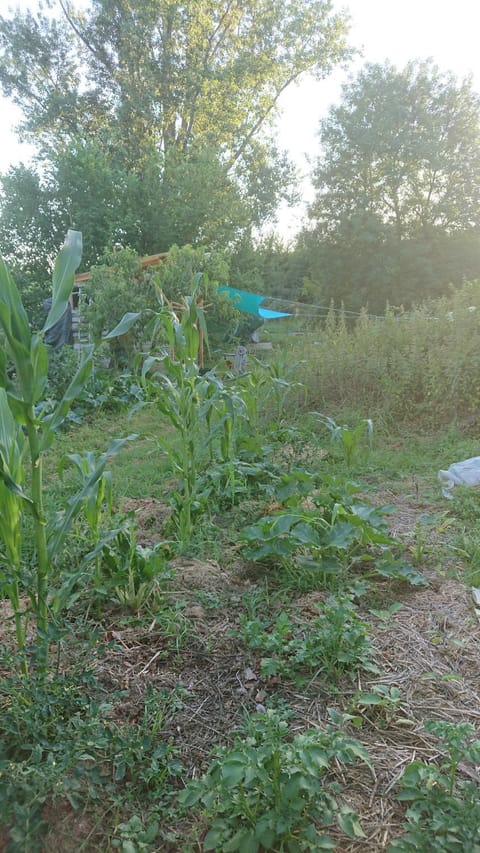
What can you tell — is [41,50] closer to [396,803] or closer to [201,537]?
[201,537]

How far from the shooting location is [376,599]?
2.19 meters

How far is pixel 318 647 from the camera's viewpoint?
1729 millimetres

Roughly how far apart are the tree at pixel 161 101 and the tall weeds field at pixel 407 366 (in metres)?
12.2

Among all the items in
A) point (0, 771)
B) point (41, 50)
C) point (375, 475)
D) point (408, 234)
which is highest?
point (41, 50)

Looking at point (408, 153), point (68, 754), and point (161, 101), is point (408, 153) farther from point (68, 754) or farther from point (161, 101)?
point (68, 754)

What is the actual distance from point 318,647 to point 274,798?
58 cm

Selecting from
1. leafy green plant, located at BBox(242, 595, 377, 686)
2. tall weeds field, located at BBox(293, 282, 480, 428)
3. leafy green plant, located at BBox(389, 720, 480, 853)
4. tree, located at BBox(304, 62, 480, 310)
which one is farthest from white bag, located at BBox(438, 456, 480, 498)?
tree, located at BBox(304, 62, 480, 310)

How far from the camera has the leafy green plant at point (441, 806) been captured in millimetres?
1111

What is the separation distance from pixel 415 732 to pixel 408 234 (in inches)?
873

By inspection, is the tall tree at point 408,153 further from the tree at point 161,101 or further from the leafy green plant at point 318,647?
the leafy green plant at point 318,647

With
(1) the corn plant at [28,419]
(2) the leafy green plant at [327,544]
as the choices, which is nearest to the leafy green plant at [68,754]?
(1) the corn plant at [28,419]

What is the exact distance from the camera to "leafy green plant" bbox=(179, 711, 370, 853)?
1.14 m

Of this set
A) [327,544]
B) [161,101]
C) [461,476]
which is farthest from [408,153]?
[327,544]

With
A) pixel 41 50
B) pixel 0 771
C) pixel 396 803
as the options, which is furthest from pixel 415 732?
pixel 41 50
